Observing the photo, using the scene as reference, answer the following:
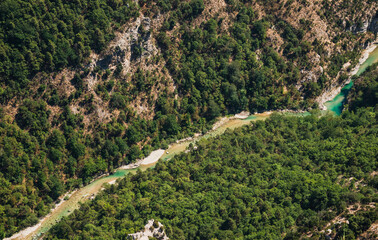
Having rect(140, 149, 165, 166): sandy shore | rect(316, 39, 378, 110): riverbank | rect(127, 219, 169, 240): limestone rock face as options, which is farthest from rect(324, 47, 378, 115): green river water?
rect(127, 219, 169, 240): limestone rock face

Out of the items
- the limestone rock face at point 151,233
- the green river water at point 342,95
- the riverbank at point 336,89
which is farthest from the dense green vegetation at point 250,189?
the riverbank at point 336,89

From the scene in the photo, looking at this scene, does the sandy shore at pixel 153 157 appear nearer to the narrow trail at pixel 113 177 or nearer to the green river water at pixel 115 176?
the narrow trail at pixel 113 177

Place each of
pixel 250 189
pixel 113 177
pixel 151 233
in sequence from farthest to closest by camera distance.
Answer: pixel 113 177 < pixel 250 189 < pixel 151 233

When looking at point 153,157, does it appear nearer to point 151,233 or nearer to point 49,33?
point 151,233

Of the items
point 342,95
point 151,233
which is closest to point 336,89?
point 342,95

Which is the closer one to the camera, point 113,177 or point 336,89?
point 113,177

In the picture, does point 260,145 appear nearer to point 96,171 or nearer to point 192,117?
point 192,117
